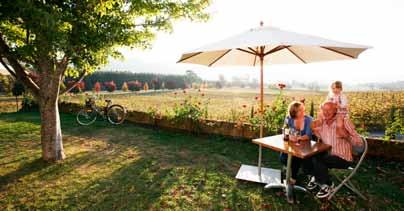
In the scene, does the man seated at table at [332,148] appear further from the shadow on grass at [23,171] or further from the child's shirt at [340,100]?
the shadow on grass at [23,171]

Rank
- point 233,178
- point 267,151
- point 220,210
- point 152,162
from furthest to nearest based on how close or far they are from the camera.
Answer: point 267,151
point 152,162
point 233,178
point 220,210

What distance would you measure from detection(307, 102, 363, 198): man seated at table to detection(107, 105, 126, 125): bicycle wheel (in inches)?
304

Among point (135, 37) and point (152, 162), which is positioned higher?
point (135, 37)

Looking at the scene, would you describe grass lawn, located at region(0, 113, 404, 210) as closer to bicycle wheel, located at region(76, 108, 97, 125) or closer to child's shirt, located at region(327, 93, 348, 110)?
child's shirt, located at region(327, 93, 348, 110)

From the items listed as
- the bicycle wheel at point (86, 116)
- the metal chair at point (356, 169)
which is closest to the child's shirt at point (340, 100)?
the metal chair at point (356, 169)

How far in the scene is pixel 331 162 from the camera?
384 cm

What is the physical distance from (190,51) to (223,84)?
48.6m

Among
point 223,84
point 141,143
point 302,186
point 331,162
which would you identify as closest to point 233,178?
point 302,186

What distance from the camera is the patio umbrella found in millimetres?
3597

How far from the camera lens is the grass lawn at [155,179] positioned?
394cm

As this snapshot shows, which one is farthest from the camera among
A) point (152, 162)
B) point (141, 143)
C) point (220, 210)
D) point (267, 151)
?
point (141, 143)

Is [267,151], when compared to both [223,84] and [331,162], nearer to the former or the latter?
[331,162]

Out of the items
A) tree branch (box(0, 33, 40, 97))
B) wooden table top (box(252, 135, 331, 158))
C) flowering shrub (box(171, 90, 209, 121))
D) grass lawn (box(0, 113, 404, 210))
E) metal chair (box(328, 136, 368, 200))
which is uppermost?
tree branch (box(0, 33, 40, 97))

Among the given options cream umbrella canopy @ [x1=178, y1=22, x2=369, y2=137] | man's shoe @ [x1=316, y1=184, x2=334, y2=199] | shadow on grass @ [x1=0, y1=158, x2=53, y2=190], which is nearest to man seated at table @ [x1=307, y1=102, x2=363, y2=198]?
man's shoe @ [x1=316, y1=184, x2=334, y2=199]
